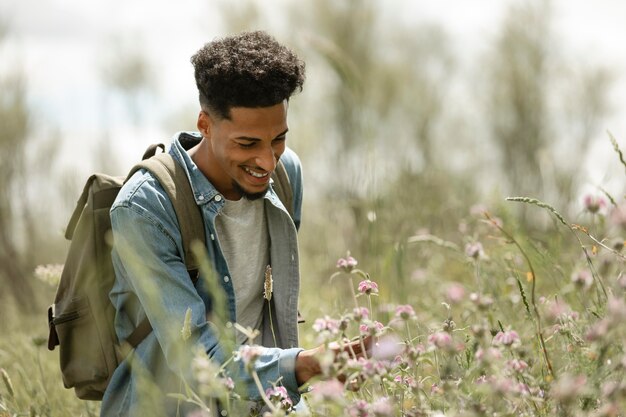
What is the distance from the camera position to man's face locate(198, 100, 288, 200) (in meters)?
2.69

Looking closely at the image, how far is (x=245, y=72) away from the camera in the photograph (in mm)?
2715

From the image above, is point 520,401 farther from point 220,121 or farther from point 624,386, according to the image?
point 220,121

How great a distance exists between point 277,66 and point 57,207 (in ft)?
25.8

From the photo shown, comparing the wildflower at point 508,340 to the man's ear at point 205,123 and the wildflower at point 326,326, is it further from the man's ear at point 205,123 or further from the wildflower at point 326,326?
the man's ear at point 205,123

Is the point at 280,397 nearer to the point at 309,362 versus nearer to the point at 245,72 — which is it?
the point at 309,362

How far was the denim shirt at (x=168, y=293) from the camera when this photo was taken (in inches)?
93.2

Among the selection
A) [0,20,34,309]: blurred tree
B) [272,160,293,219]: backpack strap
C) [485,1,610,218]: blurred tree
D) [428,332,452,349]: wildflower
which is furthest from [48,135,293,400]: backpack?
[485,1,610,218]: blurred tree

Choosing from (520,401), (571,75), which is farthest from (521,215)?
(520,401)

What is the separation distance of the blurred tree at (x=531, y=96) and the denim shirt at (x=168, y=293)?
9.73 meters

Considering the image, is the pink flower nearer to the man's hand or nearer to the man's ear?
the man's hand

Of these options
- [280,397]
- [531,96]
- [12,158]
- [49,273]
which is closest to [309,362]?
[280,397]

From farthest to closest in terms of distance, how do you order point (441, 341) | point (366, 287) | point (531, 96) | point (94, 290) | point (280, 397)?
point (531, 96) → point (94, 290) → point (366, 287) → point (280, 397) → point (441, 341)

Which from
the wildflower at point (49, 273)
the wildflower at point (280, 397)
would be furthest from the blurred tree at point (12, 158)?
the wildflower at point (280, 397)

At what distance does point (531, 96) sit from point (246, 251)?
11.0 m
